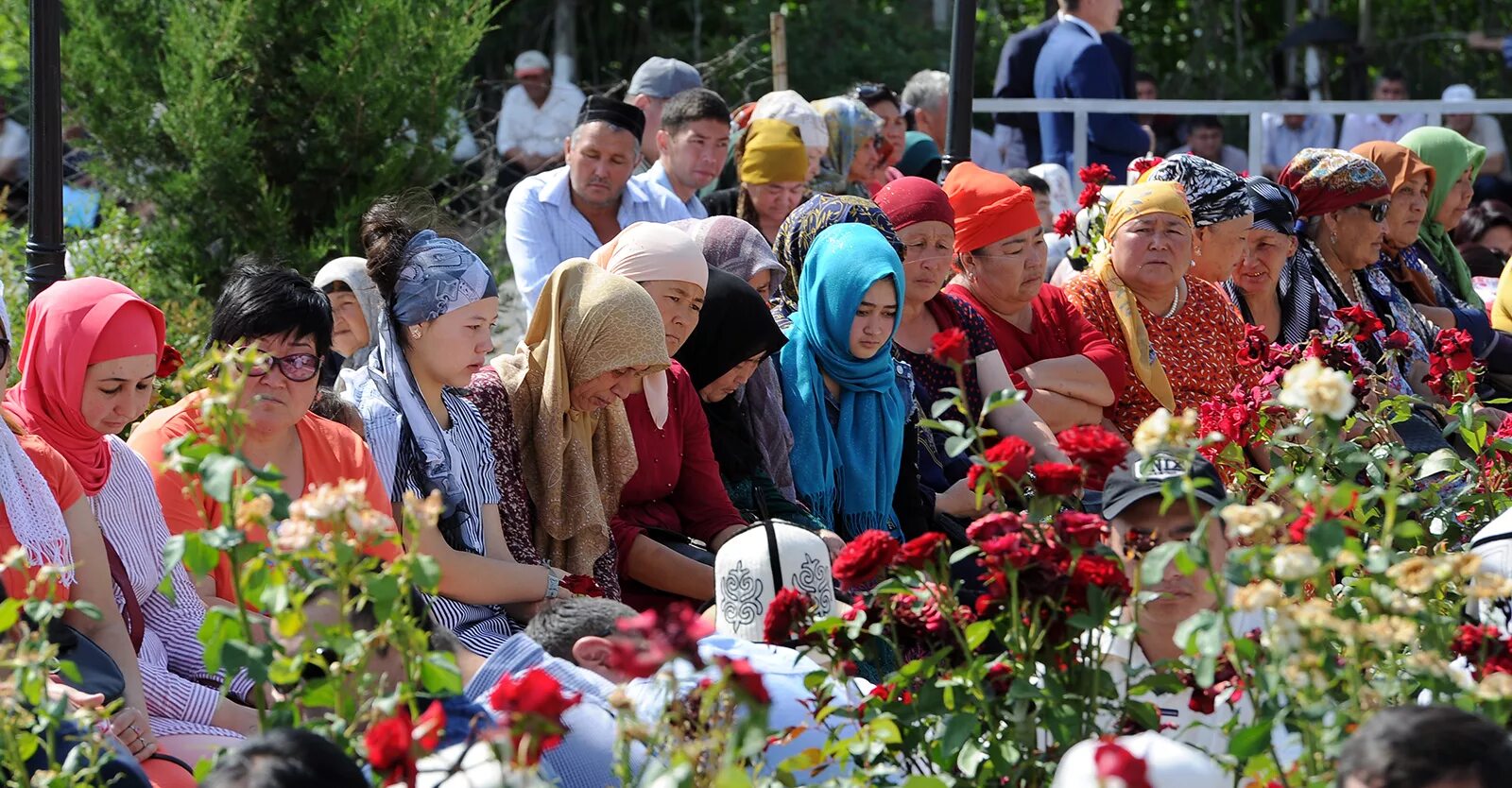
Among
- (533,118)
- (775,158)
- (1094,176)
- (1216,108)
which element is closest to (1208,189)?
(1094,176)

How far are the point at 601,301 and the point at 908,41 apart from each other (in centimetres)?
1107

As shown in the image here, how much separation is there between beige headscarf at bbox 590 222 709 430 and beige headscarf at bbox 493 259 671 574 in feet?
0.78

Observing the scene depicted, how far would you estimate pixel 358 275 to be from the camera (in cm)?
526

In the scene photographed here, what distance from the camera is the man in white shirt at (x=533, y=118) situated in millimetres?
10599

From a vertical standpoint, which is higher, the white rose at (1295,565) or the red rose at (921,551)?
the white rose at (1295,565)

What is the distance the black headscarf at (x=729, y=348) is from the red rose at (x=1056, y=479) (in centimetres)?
245

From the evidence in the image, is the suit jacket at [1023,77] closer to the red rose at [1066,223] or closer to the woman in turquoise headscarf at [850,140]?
the woman in turquoise headscarf at [850,140]

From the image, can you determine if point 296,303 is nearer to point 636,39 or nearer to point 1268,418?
point 1268,418

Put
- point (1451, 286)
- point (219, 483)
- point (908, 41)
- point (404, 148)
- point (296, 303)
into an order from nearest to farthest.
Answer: point (219, 483), point (296, 303), point (404, 148), point (1451, 286), point (908, 41)

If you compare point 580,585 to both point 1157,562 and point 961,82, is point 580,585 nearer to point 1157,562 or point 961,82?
point 1157,562

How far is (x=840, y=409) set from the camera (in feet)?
16.2

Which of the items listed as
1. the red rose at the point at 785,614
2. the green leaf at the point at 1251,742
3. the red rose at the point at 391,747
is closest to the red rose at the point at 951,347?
the red rose at the point at 785,614

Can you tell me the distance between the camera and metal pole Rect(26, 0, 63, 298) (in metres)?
4.31

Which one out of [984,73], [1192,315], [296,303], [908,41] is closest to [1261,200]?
[1192,315]
